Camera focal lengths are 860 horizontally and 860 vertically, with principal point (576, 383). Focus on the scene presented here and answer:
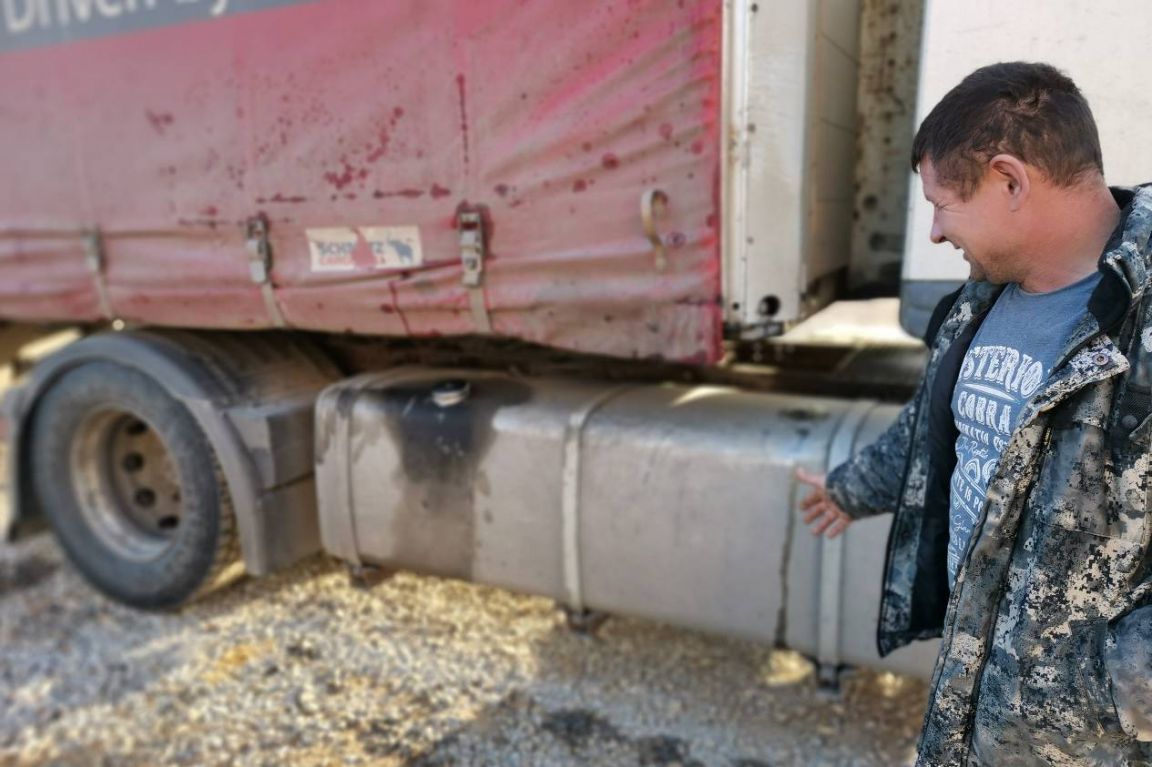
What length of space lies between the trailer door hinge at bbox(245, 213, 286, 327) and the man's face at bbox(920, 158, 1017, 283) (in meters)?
2.32

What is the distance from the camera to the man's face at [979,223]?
1.30 metres

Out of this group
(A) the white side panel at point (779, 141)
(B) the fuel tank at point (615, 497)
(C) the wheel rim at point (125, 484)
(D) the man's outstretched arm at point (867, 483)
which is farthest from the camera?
(C) the wheel rim at point (125, 484)

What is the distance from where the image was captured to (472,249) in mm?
2693

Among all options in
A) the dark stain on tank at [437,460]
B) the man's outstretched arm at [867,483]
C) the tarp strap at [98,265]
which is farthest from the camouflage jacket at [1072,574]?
the tarp strap at [98,265]

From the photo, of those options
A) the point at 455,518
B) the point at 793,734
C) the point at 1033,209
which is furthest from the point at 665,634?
the point at 1033,209

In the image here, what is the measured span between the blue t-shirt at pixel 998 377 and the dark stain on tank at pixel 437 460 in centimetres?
178

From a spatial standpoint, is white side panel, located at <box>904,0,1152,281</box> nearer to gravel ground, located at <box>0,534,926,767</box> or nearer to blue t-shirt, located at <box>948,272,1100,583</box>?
blue t-shirt, located at <box>948,272,1100,583</box>

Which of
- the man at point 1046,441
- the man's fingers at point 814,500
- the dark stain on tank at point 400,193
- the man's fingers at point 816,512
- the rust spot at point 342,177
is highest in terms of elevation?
the rust spot at point 342,177

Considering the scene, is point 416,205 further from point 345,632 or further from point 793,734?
point 793,734

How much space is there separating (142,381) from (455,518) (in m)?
1.47

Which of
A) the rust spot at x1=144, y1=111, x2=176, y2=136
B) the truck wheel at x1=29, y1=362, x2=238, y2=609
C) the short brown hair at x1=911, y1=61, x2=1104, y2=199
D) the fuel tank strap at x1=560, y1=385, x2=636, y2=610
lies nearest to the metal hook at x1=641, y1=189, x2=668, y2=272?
the fuel tank strap at x1=560, y1=385, x2=636, y2=610

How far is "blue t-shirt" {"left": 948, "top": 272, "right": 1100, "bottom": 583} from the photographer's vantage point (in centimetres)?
132

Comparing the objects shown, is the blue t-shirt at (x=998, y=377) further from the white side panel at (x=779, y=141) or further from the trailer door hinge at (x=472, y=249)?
the trailer door hinge at (x=472, y=249)

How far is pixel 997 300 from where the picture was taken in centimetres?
152
